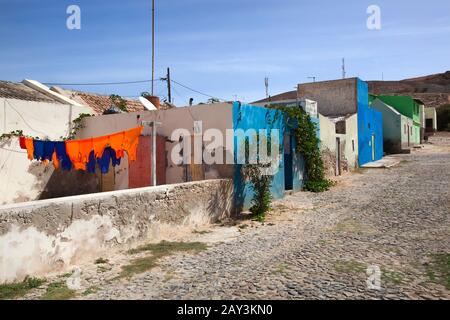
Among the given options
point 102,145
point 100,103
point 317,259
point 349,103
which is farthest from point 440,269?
point 349,103

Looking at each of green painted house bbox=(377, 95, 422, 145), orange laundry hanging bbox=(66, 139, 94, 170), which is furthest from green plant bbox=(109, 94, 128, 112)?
green painted house bbox=(377, 95, 422, 145)

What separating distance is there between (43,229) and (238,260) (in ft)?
9.76

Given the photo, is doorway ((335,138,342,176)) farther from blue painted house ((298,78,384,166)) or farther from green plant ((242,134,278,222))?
green plant ((242,134,278,222))

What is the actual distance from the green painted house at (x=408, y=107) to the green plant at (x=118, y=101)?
29.9 m

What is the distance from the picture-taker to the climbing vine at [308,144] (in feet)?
41.8

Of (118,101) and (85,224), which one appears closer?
(85,224)

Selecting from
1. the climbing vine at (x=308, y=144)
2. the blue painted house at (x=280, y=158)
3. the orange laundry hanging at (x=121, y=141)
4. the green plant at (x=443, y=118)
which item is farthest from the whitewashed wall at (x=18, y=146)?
the green plant at (x=443, y=118)

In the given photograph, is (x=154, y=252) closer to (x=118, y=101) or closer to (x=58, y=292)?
(x=58, y=292)

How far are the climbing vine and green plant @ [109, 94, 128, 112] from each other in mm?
7079

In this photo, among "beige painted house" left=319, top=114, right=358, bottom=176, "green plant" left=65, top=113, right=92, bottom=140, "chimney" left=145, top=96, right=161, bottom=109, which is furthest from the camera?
"chimney" left=145, top=96, right=161, bottom=109

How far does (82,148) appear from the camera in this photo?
8.94 metres

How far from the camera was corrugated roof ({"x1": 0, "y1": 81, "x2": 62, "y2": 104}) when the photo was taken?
12.0 meters

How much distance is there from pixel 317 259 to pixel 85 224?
3753 millimetres
